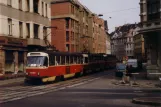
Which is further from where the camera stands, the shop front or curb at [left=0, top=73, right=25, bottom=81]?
the shop front

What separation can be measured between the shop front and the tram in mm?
6496

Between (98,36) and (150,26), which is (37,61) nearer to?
(150,26)

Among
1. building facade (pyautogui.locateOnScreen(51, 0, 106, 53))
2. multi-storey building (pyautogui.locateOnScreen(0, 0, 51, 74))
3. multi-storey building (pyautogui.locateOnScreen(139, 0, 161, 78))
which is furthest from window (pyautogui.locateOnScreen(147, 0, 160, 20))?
building facade (pyautogui.locateOnScreen(51, 0, 106, 53))

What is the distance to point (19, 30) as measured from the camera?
141ft

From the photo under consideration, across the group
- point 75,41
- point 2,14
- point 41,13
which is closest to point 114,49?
point 75,41

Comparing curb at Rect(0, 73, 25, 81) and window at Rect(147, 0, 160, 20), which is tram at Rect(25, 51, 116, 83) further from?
window at Rect(147, 0, 160, 20)

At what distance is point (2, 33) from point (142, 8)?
1620 centimetres

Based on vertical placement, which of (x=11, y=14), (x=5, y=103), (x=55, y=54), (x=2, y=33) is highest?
(x=11, y=14)

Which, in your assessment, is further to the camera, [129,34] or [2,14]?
[129,34]

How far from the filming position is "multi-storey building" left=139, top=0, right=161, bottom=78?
3152cm

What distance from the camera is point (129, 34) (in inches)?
5694

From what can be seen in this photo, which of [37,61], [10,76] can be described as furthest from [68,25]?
[37,61]

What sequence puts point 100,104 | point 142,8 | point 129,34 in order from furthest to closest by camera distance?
point 129,34 → point 142,8 → point 100,104

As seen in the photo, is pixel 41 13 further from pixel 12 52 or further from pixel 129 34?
pixel 129 34
